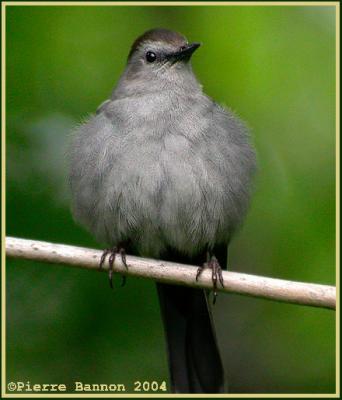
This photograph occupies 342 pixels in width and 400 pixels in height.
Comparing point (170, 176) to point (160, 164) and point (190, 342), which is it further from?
point (190, 342)

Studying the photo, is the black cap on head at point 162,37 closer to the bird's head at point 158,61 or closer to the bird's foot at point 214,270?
the bird's head at point 158,61

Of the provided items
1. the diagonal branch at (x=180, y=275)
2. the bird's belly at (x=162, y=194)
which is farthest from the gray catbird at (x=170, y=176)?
the diagonal branch at (x=180, y=275)

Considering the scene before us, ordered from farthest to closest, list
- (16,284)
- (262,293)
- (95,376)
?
(16,284) → (95,376) → (262,293)

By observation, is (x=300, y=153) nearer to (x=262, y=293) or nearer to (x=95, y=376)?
(x=262, y=293)

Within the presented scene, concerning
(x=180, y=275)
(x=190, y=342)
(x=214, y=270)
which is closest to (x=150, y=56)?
(x=214, y=270)

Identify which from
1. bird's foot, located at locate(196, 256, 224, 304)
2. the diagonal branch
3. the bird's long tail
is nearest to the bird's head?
bird's foot, located at locate(196, 256, 224, 304)

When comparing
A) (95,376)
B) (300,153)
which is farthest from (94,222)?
(300,153)
